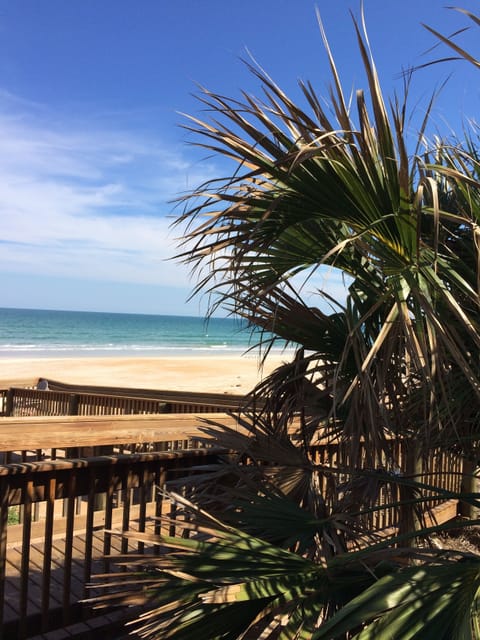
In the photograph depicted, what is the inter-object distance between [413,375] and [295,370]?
25.3 inches

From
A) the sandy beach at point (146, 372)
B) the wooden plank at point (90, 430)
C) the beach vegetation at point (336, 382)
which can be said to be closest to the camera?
the beach vegetation at point (336, 382)

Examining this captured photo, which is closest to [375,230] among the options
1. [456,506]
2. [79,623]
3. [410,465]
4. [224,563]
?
[224,563]

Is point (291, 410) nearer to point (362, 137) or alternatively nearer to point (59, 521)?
point (362, 137)

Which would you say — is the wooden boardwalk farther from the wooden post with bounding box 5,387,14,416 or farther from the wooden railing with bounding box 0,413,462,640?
the wooden post with bounding box 5,387,14,416

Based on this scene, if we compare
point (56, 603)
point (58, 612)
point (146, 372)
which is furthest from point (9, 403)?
point (146, 372)

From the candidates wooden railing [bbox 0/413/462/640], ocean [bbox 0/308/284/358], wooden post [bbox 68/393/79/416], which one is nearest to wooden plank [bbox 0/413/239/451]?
wooden railing [bbox 0/413/462/640]

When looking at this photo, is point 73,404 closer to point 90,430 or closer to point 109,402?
point 109,402

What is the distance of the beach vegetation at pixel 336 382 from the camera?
82.8 inches

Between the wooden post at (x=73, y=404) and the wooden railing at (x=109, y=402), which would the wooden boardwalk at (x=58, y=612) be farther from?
the wooden post at (x=73, y=404)

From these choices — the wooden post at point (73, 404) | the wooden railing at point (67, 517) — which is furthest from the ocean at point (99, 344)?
the wooden railing at point (67, 517)

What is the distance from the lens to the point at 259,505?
284 cm

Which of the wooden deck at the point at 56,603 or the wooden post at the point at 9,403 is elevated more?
the wooden post at the point at 9,403

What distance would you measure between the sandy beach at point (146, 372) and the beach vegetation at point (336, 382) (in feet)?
61.5

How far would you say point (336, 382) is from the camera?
8.91 feet
